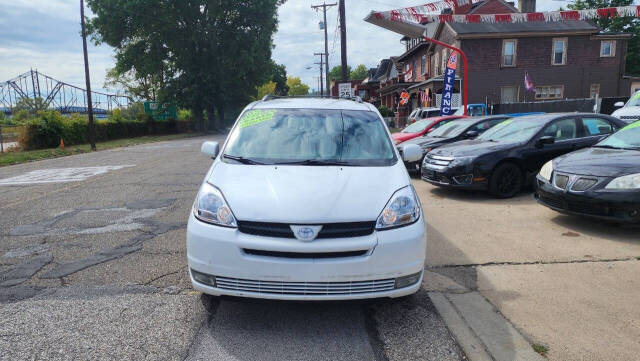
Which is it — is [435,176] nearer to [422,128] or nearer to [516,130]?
[516,130]

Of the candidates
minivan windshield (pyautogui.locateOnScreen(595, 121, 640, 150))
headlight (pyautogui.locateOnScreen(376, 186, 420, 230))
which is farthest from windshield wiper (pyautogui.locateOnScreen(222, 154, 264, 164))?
minivan windshield (pyautogui.locateOnScreen(595, 121, 640, 150))

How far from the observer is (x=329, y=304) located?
337 centimetres

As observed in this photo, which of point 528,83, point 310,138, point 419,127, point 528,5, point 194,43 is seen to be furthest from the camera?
point 194,43

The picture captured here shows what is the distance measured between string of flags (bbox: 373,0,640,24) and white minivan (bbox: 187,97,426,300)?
14097mm

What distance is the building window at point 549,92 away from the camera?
2970 centimetres

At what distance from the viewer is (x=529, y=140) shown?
7.78 m

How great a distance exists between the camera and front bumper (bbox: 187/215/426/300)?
285cm

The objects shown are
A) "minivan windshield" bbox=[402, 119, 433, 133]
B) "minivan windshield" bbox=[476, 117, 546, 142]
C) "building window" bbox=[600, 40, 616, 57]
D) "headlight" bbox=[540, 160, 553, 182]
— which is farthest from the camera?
"building window" bbox=[600, 40, 616, 57]

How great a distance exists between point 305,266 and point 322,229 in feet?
0.90

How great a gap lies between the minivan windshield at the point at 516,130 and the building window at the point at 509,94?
76.9ft

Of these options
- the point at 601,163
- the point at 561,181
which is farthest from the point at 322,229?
the point at 601,163

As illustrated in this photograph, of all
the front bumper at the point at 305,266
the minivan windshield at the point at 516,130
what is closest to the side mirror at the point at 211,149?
the front bumper at the point at 305,266

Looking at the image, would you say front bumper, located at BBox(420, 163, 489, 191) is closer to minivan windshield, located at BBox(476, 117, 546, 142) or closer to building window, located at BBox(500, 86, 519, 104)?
minivan windshield, located at BBox(476, 117, 546, 142)

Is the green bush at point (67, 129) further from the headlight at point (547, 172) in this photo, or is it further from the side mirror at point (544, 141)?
the headlight at point (547, 172)
